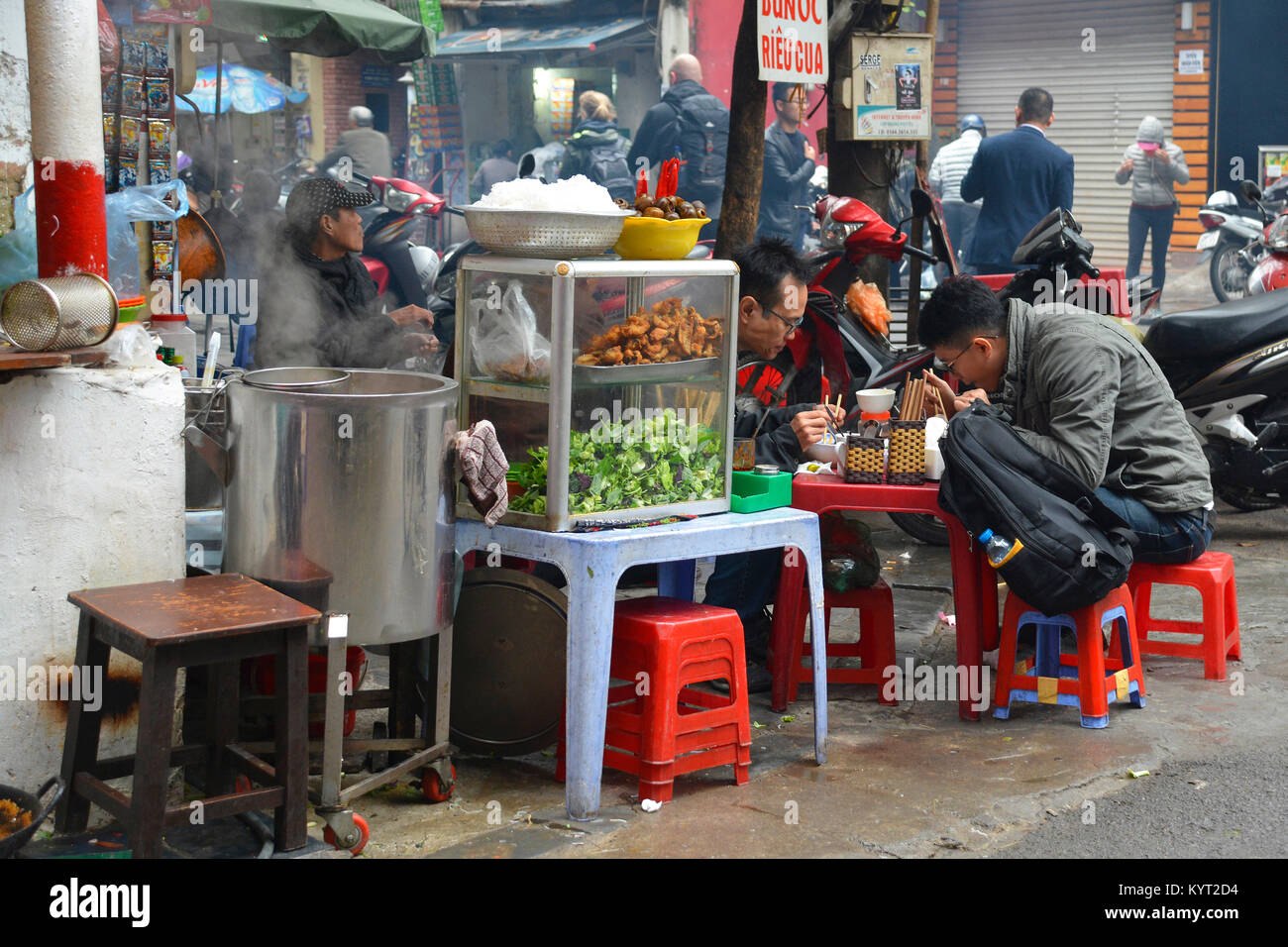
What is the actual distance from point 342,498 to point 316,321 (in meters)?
2.42

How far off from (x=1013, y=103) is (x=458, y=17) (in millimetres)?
9454

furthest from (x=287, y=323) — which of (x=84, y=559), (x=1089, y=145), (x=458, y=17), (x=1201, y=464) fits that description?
(x=458, y=17)

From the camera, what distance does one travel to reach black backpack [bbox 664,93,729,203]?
38.9ft

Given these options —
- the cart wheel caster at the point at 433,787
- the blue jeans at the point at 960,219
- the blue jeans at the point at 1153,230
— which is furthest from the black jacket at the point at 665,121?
the cart wheel caster at the point at 433,787

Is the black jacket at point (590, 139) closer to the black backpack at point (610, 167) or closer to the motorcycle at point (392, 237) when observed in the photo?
the black backpack at point (610, 167)

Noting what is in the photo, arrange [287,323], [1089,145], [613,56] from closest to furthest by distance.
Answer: [287,323] → [1089,145] → [613,56]

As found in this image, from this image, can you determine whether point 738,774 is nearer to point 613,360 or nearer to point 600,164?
point 613,360

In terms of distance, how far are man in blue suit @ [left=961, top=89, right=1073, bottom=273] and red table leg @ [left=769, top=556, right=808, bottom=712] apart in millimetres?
4755

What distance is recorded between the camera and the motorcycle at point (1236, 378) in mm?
6660

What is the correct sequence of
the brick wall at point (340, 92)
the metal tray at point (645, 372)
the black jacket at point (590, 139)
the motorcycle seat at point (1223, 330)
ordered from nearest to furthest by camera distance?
1. the metal tray at point (645, 372)
2. the motorcycle seat at point (1223, 330)
3. the black jacket at point (590, 139)
4. the brick wall at point (340, 92)

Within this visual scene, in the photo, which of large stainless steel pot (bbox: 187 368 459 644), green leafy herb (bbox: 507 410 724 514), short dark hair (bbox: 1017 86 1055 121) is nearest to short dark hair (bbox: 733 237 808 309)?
green leafy herb (bbox: 507 410 724 514)

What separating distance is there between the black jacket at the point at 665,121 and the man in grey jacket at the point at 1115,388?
7.47 meters

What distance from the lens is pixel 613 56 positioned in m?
21.2

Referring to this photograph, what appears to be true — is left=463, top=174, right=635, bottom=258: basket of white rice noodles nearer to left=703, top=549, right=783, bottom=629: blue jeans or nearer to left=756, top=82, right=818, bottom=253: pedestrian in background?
left=703, top=549, right=783, bottom=629: blue jeans
